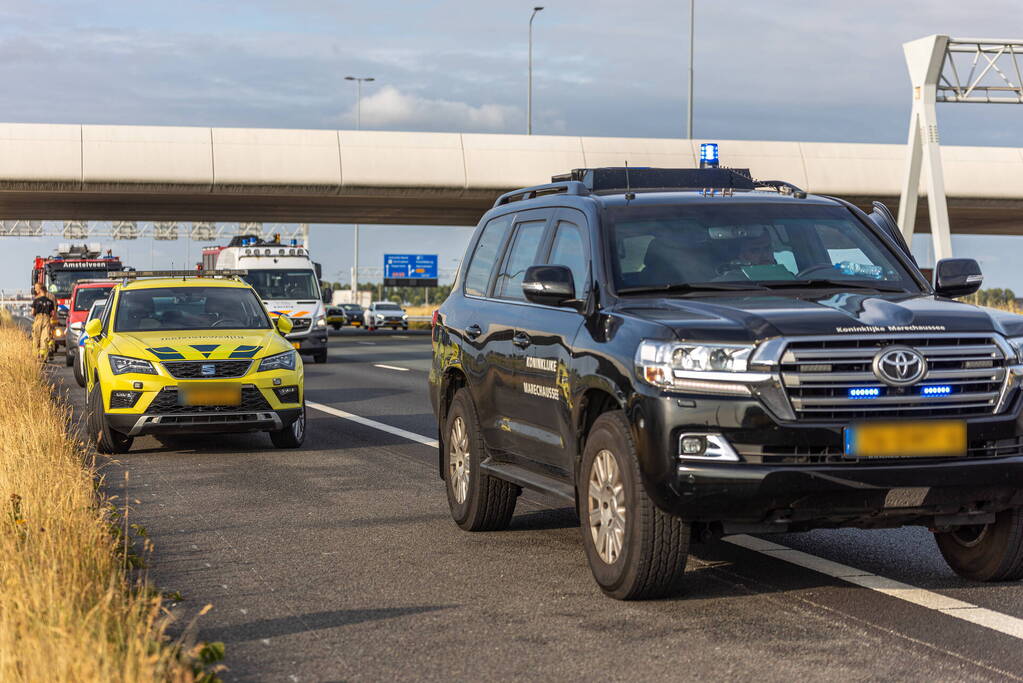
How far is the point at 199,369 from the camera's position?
13.0 metres

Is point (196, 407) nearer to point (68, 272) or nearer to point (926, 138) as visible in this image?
point (926, 138)

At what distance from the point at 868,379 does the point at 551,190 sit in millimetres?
2786

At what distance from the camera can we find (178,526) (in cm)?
899

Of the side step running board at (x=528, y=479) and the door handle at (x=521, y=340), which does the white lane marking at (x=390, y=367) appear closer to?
the side step running board at (x=528, y=479)

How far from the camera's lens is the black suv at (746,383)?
620 centimetres

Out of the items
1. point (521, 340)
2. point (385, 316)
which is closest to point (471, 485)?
point (521, 340)

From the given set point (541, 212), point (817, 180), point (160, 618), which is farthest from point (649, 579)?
point (817, 180)

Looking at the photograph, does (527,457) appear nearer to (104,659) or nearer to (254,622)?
(254,622)

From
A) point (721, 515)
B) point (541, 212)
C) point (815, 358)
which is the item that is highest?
point (541, 212)

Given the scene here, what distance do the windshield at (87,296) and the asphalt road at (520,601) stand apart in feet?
69.1

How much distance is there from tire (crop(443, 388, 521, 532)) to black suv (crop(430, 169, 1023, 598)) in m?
0.33

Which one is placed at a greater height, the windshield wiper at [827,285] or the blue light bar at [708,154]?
the blue light bar at [708,154]

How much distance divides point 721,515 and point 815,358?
2.51ft

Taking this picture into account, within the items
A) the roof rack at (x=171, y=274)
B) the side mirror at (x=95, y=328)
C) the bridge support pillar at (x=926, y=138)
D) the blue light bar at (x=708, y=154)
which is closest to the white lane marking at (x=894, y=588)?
the side mirror at (x=95, y=328)
